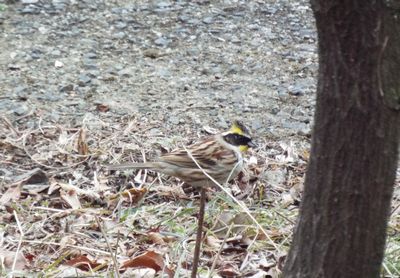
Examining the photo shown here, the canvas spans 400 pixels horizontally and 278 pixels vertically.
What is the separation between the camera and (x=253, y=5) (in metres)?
8.35

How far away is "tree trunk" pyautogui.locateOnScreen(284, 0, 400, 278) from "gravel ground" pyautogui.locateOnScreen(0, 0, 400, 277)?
5.62 ft

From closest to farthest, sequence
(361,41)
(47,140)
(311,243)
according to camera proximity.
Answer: (361,41)
(311,243)
(47,140)

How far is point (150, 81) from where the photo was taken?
6969 mm

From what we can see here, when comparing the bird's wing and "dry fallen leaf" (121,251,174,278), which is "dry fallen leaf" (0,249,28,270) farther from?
the bird's wing


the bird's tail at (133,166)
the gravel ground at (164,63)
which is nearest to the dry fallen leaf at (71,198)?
the bird's tail at (133,166)

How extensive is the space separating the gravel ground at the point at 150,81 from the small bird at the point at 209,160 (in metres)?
0.22

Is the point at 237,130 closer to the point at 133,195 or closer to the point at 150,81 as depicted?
the point at 133,195

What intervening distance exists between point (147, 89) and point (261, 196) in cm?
184

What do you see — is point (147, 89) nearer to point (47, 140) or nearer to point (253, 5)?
point (47, 140)

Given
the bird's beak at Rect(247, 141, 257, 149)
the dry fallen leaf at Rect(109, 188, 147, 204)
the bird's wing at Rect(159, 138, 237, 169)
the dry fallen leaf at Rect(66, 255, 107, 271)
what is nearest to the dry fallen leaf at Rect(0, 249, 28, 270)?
the dry fallen leaf at Rect(66, 255, 107, 271)

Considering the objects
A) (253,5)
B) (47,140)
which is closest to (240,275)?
(47,140)

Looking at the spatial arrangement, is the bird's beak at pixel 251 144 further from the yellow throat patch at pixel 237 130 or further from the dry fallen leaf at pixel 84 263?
the dry fallen leaf at pixel 84 263

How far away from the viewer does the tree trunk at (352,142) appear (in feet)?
8.34

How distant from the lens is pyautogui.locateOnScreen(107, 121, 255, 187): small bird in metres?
5.39
